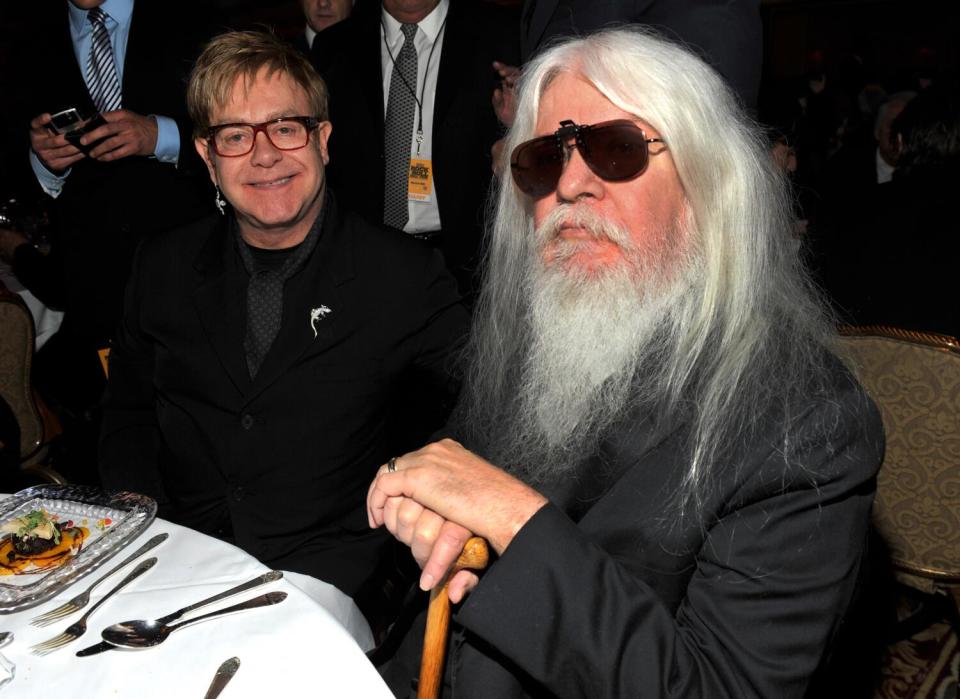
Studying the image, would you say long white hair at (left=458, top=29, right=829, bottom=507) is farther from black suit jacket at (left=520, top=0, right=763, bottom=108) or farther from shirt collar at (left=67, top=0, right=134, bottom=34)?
shirt collar at (left=67, top=0, right=134, bottom=34)

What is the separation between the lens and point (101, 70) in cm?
353

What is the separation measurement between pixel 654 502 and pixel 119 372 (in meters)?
1.75

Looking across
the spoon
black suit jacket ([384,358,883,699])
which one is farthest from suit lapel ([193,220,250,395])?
black suit jacket ([384,358,883,699])

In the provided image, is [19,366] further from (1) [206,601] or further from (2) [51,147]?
(1) [206,601]

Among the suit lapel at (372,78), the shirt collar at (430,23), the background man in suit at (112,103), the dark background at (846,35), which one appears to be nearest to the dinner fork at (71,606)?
the background man in suit at (112,103)

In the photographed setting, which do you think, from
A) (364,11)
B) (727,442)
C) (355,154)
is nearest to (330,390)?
(727,442)

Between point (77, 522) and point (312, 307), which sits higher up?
point (312, 307)

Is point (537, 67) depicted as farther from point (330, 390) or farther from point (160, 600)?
point (160, 600)

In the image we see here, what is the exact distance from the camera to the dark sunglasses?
1.58m

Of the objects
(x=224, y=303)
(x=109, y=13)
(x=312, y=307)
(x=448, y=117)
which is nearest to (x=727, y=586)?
(x=312, y=307)

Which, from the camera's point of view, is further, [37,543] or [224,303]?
[224,303]

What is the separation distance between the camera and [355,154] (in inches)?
150

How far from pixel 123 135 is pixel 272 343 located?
1.50 m

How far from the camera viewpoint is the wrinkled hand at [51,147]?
326 centimetres
